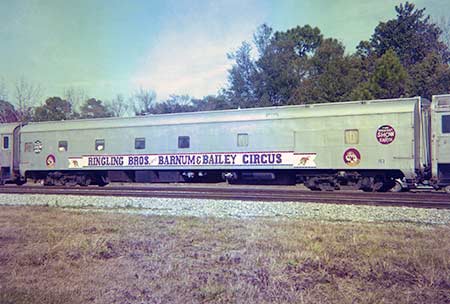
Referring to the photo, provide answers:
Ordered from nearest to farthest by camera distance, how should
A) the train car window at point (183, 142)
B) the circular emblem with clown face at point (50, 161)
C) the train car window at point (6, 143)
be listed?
the train car window at point (183, 142) < the circular emblem with clown face at point (50, 161) < the train car window at point (6, 143)

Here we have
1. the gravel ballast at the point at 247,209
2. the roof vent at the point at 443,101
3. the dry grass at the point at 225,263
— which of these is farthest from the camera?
the roof vent at the point at 443,101

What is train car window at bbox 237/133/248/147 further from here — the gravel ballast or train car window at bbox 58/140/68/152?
train car window at bbox 58/140/68/152

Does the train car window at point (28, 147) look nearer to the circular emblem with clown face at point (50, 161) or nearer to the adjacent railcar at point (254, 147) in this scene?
the adjacent railcar at point (254, 147)

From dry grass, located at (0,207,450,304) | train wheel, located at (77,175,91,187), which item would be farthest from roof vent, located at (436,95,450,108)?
train wheel, located at (77,175,91,187)

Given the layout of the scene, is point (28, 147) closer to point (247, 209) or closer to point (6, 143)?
point (6, 143)

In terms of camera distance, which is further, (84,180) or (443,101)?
(84,180)

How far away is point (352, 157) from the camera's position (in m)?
15.8

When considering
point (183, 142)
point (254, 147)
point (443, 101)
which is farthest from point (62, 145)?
point (443, 101)

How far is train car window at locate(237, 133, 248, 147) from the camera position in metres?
17.5

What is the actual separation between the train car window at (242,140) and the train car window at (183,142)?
7.98 ft

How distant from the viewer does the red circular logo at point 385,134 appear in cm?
1524

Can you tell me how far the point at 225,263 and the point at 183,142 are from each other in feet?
42.9

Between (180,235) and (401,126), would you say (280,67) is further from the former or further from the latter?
(180,235)

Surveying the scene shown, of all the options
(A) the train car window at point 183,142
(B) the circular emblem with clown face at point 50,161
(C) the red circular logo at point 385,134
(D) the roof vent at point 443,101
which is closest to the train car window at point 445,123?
(D) the roof vent at point 443,101
